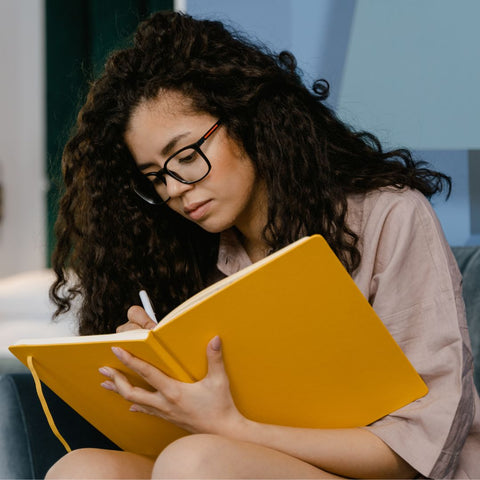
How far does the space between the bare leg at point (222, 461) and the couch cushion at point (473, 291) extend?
0.55 metres

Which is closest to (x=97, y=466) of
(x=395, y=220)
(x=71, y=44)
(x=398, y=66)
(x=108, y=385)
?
(x=108, y=385)

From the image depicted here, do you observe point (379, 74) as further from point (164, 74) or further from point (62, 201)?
point (62, 201)

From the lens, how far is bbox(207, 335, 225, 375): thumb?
0.80 m

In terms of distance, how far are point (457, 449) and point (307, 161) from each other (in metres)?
0.49

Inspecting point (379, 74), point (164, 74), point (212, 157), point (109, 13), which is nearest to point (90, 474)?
point (212, 157)

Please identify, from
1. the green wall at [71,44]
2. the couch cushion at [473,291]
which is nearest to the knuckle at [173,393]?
the couch cushion at [473,291]

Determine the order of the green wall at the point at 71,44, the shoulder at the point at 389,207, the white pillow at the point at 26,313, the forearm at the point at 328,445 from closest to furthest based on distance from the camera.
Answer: the forearm at the point at 328,445, the shoulder at the point at 389,207, the white pillow at the point at 26,313, the green wall at the point at 71,44

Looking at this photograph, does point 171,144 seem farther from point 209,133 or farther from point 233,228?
point 233,228

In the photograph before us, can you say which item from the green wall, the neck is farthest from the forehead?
the green wall

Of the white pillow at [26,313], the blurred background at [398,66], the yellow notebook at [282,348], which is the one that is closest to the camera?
the yellow notebook at [282,348]

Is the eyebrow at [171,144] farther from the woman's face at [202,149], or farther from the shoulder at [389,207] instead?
the shoulder at [389,207]

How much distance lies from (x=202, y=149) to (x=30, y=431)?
→ 0.56 m

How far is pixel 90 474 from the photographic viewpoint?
37.3 inches

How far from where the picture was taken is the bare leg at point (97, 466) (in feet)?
3.12
